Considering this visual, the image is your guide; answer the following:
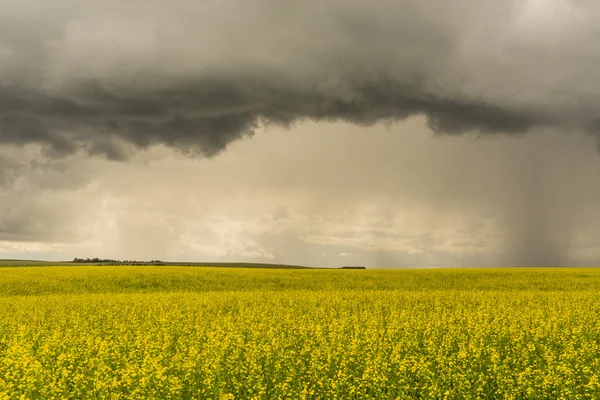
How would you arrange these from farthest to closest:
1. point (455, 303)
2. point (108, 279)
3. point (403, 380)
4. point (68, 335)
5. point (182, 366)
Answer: point (108, 279) → point (455, 303) → point (68, 335) → point (182, 366) → point (403, 380)

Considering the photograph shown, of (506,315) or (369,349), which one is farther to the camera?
(506,315)

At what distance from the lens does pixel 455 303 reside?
74.9 feet

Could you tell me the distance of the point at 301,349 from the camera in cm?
1223

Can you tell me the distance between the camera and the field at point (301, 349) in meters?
8.87

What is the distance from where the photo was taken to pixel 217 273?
43.7 m

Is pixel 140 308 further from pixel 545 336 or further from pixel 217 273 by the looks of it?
pixel 217 273

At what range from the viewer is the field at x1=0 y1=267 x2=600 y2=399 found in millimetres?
8867

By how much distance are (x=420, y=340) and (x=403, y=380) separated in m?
5.17

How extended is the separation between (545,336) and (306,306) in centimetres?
1056

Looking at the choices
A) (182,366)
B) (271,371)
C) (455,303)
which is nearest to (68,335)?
→ (182,366)

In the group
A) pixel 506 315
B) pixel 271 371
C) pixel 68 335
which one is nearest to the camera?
pixel 271 371

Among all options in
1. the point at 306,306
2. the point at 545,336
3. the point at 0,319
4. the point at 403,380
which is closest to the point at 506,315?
the point at 545,336

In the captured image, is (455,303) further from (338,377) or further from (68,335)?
(68,335)

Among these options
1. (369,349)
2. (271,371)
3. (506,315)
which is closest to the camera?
(271,371)
